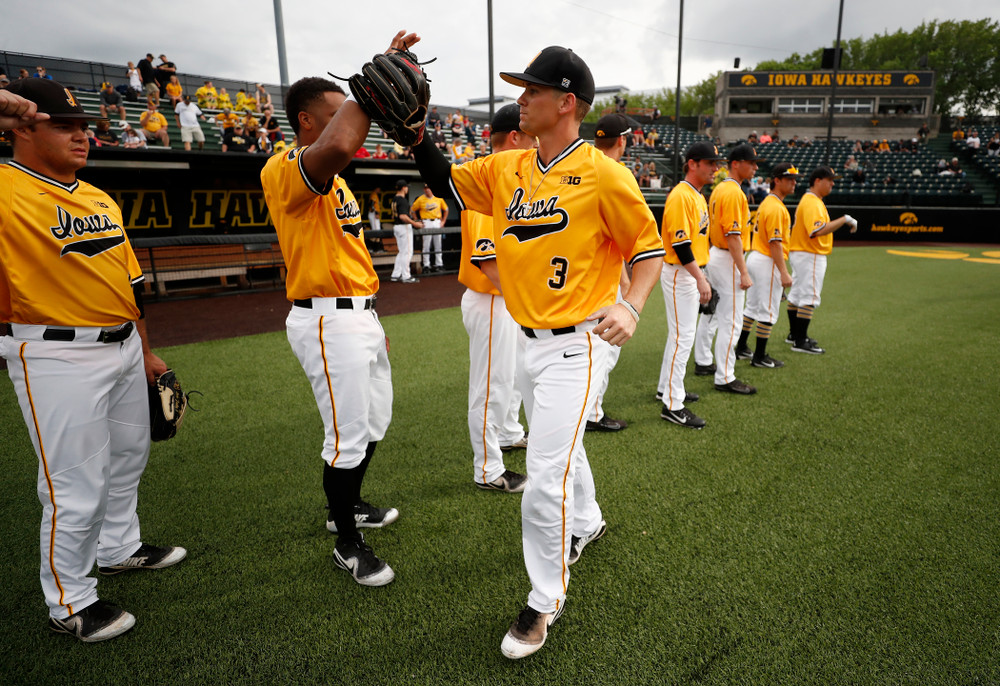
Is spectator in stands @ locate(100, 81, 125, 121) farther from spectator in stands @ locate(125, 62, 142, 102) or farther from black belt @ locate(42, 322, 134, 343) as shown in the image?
black belt @ locate(42, 322, 134, 343)

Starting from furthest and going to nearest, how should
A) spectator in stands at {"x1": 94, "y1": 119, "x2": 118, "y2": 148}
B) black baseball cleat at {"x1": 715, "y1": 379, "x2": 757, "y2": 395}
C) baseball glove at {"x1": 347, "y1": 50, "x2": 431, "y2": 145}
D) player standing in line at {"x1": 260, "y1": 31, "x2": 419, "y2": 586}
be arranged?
spectator in stands at {"x1": 94, "y1": 119, "x2": 118, "y2": 148} < black baseball cleat at {"x1": 715, "y1": 379, "x2": 757, "y2": 395} < player standing in line at {"x1": 260, "y1": 31, "x2": 419, "y2": 586} < baseball glove at {"x1": 347, "y1": 50, "x2": 431, "y2": 145}

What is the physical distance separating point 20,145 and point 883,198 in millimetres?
26524

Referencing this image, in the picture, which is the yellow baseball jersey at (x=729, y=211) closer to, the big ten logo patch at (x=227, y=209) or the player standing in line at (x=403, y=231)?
the player standing in line at (x=403, y=231)

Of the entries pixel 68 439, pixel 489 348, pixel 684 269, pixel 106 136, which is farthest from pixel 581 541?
pixel 106 136

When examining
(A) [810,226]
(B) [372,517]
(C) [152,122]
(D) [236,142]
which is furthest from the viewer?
(C) [152,122]

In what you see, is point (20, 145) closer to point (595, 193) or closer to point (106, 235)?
point (106, 235)

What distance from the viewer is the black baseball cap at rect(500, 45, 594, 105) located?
2.04m

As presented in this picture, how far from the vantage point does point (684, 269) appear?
4.45m

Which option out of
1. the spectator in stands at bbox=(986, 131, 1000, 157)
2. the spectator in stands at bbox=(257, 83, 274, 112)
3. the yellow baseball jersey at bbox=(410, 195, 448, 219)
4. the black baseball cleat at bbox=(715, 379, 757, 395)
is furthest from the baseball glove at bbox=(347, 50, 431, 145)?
the spectator in stands at bbox=(986, 131, 1000, 157)

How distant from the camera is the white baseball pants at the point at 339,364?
2.37 metres

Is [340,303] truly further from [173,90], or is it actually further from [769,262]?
[173,90]

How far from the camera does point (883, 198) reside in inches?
855

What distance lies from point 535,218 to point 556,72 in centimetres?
54

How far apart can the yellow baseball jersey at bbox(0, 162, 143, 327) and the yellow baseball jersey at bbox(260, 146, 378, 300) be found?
0.67 m
